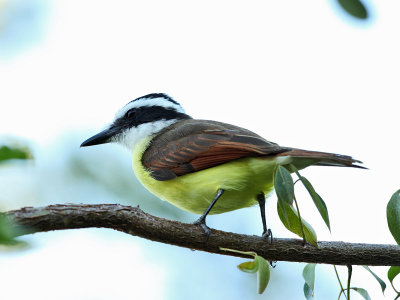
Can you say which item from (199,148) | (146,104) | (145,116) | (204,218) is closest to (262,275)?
(204,218)

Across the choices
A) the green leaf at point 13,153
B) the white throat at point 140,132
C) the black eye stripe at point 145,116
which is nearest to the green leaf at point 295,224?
the green leaf at point 13,153

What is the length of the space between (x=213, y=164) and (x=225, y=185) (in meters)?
0.21

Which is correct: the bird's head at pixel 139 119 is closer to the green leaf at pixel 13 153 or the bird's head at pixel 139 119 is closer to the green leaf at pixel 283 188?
the green leaf at pixel 283 188

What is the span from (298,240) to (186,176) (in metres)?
1.07

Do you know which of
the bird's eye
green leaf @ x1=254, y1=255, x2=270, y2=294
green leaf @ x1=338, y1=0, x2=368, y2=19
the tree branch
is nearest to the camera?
green leaf @ x1=338, y1=0, x2=368, y2=19

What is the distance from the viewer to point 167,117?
522 centimetres

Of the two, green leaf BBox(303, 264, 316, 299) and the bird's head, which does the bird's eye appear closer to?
the bird's head

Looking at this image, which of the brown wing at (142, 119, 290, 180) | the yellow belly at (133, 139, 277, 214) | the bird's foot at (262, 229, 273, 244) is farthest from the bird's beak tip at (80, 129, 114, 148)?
the bird's foot at (262, 229, 273, 244)

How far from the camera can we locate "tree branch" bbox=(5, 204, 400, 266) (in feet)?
8.30

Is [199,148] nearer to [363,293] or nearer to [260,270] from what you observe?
[363,293]

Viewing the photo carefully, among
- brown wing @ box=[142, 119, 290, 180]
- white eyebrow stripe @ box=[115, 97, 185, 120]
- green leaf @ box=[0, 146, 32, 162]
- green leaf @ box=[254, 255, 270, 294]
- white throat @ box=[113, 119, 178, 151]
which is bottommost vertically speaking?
green leaf @ box=[254, 255, 270, 294]

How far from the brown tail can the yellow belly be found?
0.22 meters

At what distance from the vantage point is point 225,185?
141 inches

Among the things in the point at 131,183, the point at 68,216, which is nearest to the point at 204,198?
the point at 68,216
